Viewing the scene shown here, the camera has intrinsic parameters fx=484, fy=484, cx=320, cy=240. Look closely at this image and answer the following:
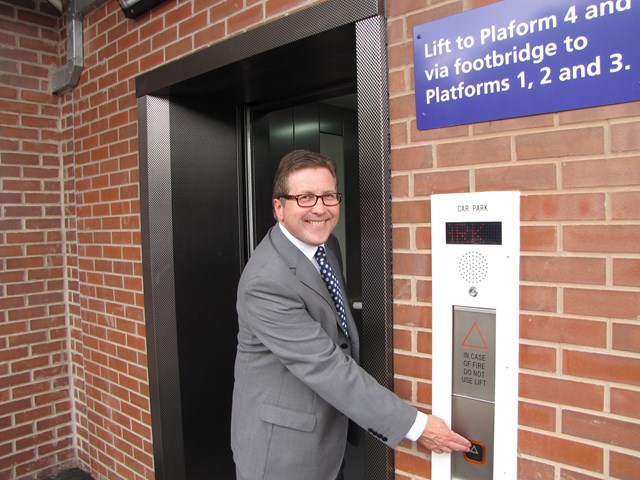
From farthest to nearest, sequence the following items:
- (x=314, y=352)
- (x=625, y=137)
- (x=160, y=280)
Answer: (x=160, y=280) → (x=314, y=352) → (x=625, y=137)

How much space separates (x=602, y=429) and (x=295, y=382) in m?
1.03

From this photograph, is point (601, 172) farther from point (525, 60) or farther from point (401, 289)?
point (401, 289)

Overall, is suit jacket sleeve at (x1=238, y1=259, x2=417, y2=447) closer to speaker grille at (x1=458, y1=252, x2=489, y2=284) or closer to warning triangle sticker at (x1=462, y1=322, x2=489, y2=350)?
warning triangle sticker at (x1=462, y1=322, x2=489, y2=350)

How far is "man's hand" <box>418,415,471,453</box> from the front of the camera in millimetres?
1651

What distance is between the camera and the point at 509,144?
152 cm

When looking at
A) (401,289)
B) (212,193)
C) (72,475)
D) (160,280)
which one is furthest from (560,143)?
(72,475)

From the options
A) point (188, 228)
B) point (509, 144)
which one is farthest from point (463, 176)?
point (188, 228)

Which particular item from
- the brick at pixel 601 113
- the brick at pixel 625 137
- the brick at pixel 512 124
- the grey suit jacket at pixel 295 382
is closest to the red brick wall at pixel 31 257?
the grey suit jacket at pixel 295 382

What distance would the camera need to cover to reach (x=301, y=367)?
1.71 metres

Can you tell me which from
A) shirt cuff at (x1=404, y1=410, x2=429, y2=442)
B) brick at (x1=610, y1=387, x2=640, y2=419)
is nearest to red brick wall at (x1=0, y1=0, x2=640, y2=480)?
brick at (x1=610, y1=387, x2=640, y2=419)

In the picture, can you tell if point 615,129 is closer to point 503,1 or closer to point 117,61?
point 503,1

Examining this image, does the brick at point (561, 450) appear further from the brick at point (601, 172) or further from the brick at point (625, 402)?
the brick at point (601, 172)

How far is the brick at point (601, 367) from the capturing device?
1333 millimetres

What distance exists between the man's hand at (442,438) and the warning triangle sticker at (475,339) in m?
0.30
